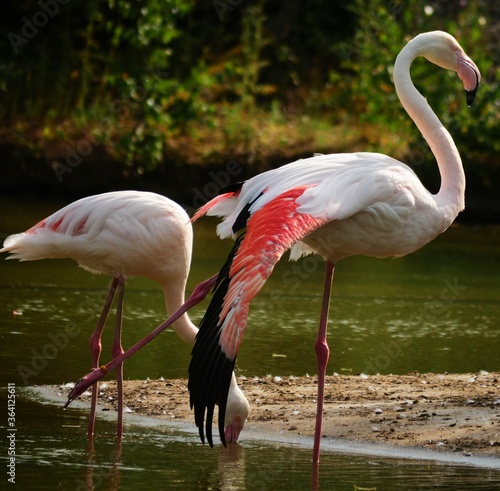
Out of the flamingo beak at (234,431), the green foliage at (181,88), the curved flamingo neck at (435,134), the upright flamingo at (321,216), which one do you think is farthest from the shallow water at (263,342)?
the green foliage at (181,88)

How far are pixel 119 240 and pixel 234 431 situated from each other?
1.23 m

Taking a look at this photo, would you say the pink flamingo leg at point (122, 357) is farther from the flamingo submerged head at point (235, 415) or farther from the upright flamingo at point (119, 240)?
the upright flamingo at point (119, 240)

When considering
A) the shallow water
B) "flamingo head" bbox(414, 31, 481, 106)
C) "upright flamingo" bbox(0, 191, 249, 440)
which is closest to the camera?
the shallow water

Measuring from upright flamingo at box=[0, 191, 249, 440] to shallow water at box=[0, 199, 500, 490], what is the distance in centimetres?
71

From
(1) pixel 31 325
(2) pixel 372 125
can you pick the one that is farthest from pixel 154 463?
(2) pixel 372 125

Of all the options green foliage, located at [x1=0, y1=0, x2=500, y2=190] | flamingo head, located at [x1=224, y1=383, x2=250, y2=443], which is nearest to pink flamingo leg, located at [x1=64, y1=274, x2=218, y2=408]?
flamingo head, located at [x1=224, y1=383, x2=250, y2=443]

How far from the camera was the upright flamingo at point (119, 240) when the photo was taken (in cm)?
595

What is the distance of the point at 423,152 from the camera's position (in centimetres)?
1416

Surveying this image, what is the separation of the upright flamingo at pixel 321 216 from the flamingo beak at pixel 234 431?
495 mm

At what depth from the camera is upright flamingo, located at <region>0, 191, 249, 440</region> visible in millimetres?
5953

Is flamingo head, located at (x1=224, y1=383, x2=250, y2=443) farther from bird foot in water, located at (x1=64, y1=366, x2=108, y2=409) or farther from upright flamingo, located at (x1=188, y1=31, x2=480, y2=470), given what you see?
bird foot in water, located at (x1=64, y1=366, x2=108, y2=409)

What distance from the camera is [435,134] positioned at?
5.53 m

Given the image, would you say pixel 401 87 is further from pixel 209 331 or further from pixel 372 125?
pixel 372 125

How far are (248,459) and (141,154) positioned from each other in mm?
9198
